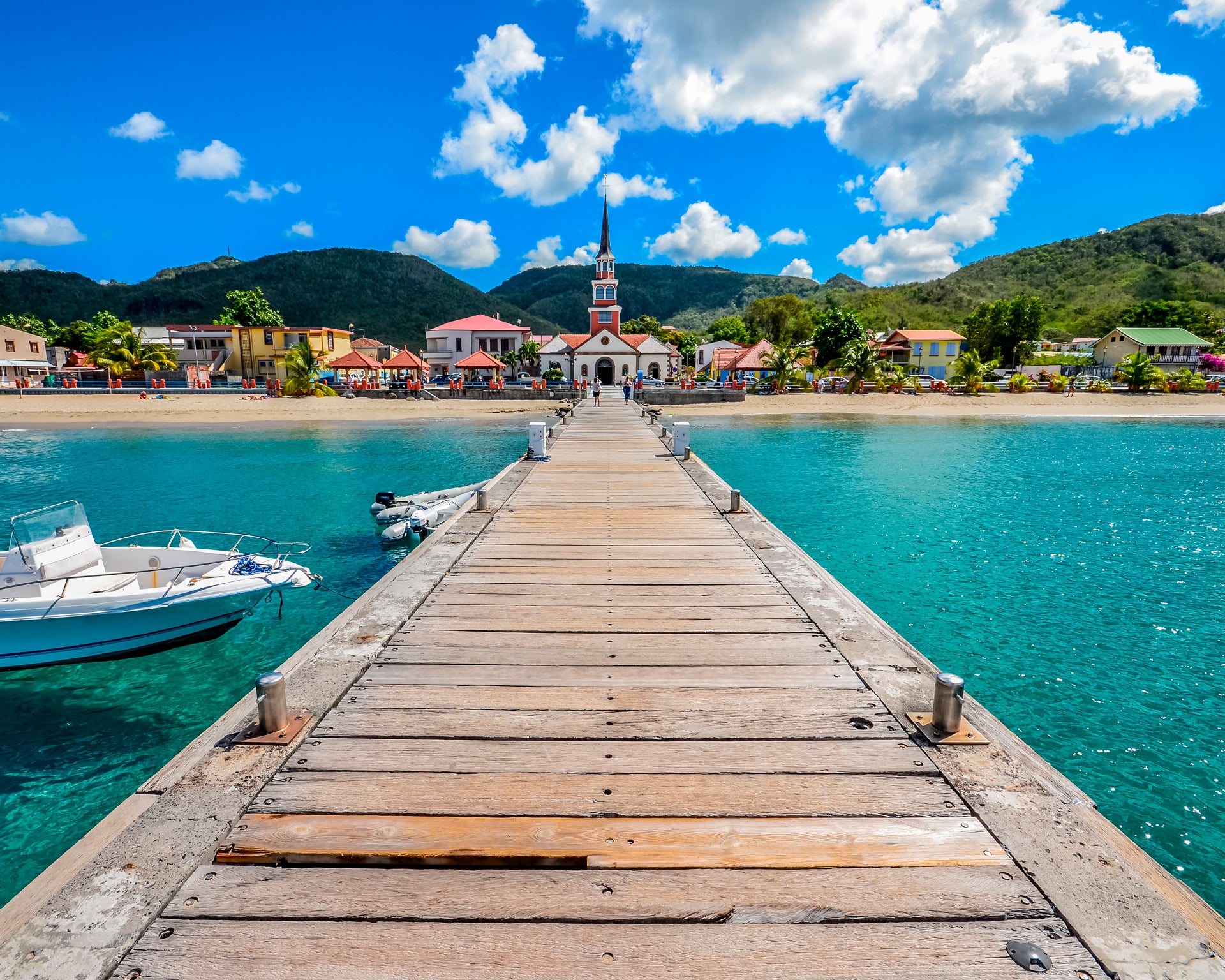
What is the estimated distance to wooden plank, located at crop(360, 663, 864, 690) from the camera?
428 centimetres

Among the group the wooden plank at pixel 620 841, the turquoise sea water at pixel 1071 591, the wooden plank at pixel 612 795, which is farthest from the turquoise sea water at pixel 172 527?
the turquoise sea water at pixel 1071 591

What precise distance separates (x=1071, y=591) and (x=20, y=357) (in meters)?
84.0

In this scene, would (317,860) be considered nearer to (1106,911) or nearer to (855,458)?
(1106,911)

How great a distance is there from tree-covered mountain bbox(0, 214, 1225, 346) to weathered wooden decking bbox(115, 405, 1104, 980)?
113929 millimetres

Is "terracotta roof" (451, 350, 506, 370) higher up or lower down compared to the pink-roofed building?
lower down

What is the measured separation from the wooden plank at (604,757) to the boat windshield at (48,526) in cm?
677

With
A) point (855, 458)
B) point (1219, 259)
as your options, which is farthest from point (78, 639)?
point (1219, 259)

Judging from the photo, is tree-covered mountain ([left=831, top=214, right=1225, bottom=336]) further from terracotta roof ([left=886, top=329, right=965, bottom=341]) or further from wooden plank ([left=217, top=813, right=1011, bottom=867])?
wooden plank ([left=217, top=813, right=1011, bottom=867])

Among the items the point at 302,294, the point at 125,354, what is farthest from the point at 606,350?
the point at 302,294

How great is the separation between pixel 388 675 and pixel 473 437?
33412 millimetres

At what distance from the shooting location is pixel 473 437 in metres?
36.8


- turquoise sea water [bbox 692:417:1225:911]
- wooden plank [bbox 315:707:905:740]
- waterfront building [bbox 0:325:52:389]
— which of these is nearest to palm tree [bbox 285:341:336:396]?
waterfront building [bbox 0:325:52:389]

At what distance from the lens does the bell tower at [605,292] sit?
68.3 m

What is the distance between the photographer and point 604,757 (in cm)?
347
